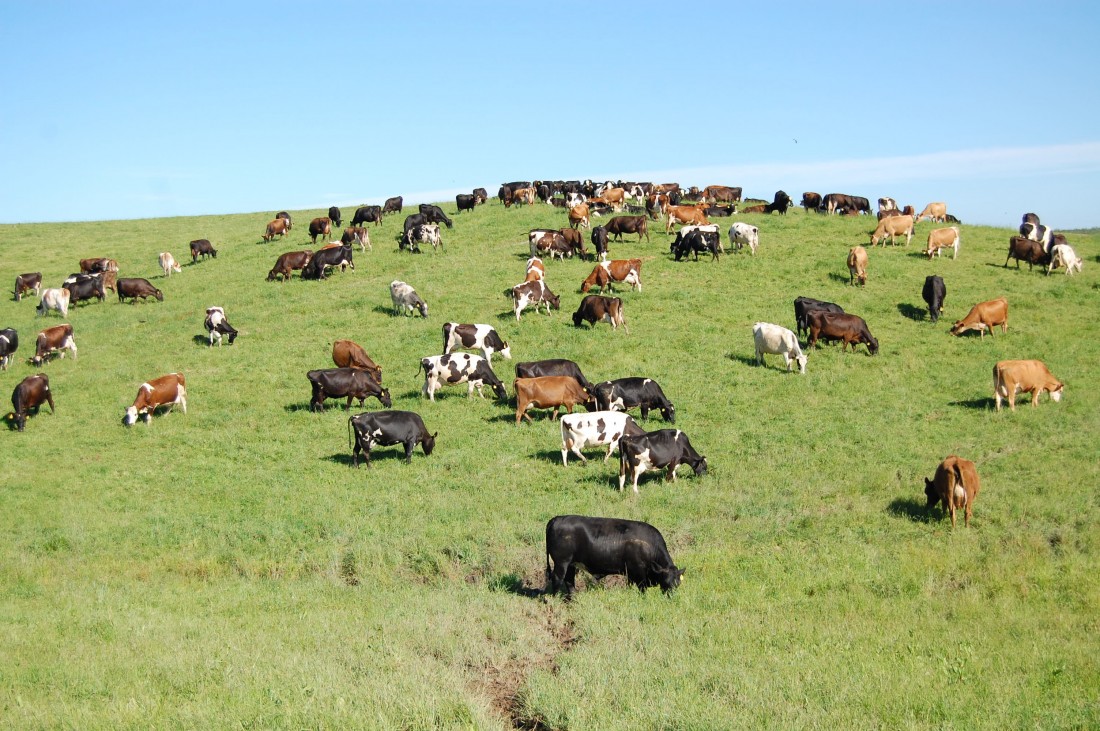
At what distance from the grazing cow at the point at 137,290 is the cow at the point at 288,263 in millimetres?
4554

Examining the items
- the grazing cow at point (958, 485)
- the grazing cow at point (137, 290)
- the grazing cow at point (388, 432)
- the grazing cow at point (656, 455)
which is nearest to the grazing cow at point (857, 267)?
the grazing cow at point (656, 455)

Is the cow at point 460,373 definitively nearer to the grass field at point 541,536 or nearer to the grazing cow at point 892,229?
the grass field at point 541,536

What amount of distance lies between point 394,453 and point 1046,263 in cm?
2788

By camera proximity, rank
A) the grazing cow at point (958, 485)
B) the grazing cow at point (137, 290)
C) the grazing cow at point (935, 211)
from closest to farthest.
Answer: the grazing cow at point (958, 485)
the grazing cow at point (137, 290)
the grazing cow at point (935, 211)

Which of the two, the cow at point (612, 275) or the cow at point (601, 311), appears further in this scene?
the cow at point (612, 275)

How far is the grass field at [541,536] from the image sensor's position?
332 inches

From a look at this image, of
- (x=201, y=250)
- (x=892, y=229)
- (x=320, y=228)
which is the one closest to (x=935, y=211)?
(x=892, y=229)

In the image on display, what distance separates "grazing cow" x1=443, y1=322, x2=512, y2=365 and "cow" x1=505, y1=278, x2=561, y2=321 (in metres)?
3.49

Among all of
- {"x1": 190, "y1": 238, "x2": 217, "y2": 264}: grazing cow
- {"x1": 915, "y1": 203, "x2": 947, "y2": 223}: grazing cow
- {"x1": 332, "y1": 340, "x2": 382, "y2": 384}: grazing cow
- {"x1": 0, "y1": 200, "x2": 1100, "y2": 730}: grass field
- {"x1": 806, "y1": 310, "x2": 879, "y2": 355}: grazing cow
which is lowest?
{"x1": 0, "y1": 200, "x2": 1100, "y2": 730}: grass field

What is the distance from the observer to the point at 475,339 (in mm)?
24938

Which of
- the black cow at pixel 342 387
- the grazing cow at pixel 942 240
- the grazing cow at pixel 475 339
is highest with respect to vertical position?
the grazing cow at pixel 942 240

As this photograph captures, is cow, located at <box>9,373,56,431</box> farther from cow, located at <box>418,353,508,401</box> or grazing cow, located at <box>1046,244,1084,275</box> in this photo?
grazing cow, located at <box>1046,244,1084,275</box>

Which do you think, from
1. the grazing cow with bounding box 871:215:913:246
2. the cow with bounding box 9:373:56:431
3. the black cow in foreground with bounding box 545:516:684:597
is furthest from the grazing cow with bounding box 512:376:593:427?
the grazing cow with bounding box 871:215:913:246

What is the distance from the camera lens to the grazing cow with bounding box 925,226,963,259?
35.0 metres
